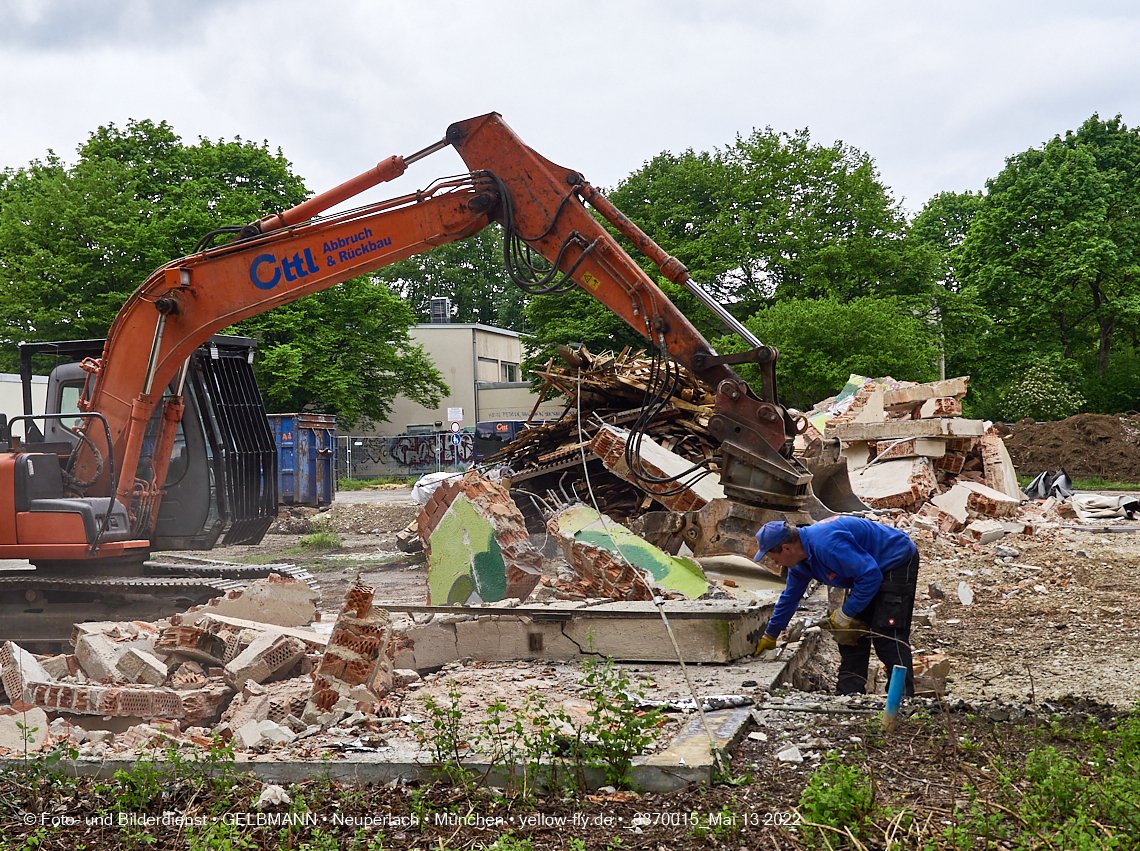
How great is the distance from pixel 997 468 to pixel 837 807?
12654 mm

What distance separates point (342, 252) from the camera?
24.2 ft

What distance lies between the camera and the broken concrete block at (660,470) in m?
9.80

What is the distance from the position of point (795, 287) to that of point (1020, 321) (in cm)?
862

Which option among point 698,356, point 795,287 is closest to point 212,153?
point 795,287

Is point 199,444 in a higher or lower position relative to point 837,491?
higher

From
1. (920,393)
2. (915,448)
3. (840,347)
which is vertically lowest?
(915,448)

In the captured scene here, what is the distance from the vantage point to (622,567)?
289 inches

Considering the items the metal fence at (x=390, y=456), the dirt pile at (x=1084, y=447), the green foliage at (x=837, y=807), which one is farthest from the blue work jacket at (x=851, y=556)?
the metal fence at (x=390, y=456)

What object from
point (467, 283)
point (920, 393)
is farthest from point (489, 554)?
point (467, 283)

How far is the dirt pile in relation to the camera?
908 inches

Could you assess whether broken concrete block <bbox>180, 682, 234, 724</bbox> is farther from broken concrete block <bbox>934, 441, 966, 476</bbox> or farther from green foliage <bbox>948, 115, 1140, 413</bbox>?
green foliage <bbox>948, 115, 1140, 413</bbox>

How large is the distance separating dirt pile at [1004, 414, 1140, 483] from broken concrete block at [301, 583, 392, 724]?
2117 centimetres

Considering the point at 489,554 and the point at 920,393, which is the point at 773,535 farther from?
the point at 920,393

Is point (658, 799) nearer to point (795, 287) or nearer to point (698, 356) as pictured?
point (698, 356)
